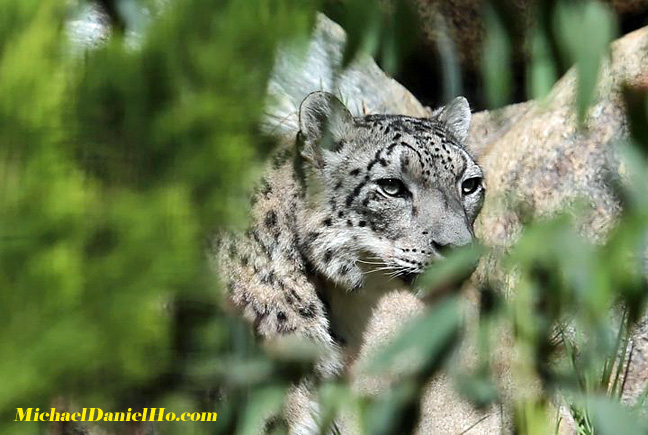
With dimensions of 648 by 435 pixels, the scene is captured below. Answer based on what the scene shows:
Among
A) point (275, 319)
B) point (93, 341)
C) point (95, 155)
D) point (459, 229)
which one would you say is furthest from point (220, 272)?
point (93, 341)

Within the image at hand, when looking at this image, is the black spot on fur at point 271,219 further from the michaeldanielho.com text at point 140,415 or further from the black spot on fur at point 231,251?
the michaeldanielho.com text at point 140,415

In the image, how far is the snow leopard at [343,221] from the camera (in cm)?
271

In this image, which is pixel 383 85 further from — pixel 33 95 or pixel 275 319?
pixel 33 95

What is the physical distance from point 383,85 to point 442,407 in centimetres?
123

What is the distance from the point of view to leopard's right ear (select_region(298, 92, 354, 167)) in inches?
109

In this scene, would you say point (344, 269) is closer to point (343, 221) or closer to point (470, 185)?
point (343, 221)

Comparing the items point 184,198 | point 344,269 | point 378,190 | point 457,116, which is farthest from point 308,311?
point 184,198

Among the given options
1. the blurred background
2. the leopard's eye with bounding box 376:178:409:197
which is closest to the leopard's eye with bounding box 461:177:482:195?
the leopard's eye with bounding box 376:178:409:197

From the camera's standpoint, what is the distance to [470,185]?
291cm

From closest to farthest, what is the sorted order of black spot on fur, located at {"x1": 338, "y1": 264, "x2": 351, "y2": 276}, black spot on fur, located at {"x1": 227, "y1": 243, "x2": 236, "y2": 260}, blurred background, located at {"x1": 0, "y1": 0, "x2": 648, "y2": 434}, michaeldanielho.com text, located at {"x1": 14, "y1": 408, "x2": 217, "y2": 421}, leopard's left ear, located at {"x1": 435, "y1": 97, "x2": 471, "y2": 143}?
blurred background, located at {"x1": 0, "y1": 0, "x2": 648, "y2": 434} < michaeldanielho.com text, located at {"x1": 14, "y1": 408, "x2": 217, "y2": 421} < black spot on fur, located at {"x1": 227, "y1": 243, "x2": 236, "y2": 260} < black spot on fur, located at {"x1": 338, "y1": 264, "x2": 351, "y2": 276} < leopard's left ear, located at {"x1": 435, "y1": 97, "x2": 471, "y2": 143}

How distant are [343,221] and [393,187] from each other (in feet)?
0.55

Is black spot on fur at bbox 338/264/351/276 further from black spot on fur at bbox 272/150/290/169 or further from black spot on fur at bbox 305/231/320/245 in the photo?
black spot on fur at bbox 272/150/290/169

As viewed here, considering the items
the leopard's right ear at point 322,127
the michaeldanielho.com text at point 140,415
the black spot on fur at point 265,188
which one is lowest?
the michaeldanielho.com text at point 140,415

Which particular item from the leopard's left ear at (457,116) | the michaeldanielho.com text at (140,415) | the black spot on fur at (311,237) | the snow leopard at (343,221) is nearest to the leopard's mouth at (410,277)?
the snow leopard at (343,221)
